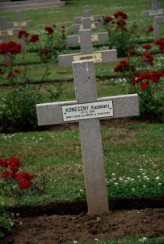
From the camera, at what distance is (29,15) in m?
36.8

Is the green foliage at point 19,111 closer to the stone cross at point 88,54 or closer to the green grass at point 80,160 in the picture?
the green grass at point 80,160

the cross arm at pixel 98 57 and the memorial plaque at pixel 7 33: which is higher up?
the cross arm at pixel 98 57

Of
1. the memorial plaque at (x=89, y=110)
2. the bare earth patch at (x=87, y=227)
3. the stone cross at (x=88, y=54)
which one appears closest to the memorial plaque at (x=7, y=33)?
the stone cross at (x=88, y=54)

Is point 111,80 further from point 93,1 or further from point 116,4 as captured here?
point 93,1

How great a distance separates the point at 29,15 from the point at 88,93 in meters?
30.5

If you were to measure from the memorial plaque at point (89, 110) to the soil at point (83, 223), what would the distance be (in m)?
0.88

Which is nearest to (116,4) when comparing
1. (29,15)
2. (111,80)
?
(29,15)

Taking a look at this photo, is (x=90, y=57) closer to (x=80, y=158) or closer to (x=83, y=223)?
(x=80, y=158)

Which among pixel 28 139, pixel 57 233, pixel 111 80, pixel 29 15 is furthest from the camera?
pixel 29 15

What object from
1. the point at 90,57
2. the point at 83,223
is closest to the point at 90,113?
the point at 83,223

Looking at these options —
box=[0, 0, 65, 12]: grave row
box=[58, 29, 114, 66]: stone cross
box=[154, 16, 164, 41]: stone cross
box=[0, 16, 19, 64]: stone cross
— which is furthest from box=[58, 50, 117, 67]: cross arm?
box=[0, 0, 65, 12]: grave row

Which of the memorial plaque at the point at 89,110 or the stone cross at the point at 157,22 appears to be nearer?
the memorial plaque at the point at 89,110

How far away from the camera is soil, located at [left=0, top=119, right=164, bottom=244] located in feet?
21.2

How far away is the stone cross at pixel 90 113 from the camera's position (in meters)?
6.70
